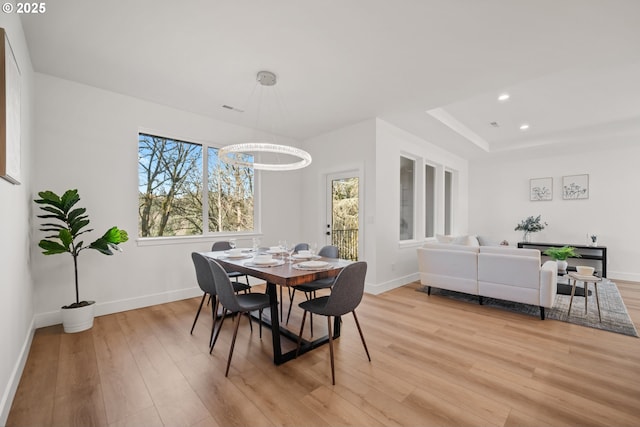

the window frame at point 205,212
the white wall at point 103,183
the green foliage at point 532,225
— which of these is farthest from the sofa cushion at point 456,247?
the white wall at point 103,183

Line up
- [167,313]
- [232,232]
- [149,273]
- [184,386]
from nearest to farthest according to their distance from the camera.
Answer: [184,386]
[167,313]
[149,273]
[232,232]

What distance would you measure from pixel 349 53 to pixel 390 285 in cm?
350

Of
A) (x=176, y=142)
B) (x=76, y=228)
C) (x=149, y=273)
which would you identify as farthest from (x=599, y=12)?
(x=149, y=273)

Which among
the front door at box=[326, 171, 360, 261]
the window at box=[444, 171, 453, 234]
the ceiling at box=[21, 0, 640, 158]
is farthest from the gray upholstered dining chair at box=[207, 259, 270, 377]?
the window at box=[444, 171, 453, 234]

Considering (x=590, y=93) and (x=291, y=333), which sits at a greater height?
(x=590, y=93)

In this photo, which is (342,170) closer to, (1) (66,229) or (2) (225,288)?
(2) (225,288)

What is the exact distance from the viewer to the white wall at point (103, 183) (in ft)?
10.0

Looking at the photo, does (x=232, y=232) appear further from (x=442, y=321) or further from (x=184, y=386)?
(x=442, y=321)

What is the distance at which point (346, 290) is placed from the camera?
7.01ft

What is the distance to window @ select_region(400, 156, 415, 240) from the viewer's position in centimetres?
528

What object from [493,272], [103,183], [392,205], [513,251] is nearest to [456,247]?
[493,272]

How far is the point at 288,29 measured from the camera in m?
2.33

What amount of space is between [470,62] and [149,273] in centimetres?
463

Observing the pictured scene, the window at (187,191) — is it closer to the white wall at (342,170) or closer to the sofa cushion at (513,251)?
the white wall at (342,170)
